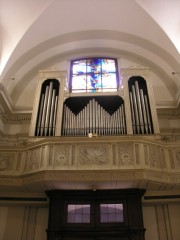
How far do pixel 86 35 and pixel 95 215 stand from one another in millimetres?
8171

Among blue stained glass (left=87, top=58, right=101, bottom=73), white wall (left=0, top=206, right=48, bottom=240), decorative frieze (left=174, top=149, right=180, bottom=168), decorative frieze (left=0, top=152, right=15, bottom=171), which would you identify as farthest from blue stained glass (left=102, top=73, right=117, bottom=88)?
white wall (left=0, top=206, right=48, bottom=240)

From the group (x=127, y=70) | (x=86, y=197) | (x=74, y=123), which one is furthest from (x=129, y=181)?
(x=127, y=70)

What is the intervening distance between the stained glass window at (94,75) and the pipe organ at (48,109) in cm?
159

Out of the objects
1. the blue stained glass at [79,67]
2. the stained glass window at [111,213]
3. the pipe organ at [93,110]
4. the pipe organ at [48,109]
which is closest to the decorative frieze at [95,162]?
the pipe organ at [93,110]

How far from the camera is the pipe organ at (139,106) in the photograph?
9094 millimetres

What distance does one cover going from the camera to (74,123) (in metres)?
9.39

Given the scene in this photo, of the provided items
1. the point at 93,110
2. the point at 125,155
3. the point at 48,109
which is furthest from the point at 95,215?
the point at 48,109

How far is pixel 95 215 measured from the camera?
8375 millimetres

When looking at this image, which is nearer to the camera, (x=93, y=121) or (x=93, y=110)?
(x=93, y=121)

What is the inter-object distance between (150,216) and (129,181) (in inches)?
87.8

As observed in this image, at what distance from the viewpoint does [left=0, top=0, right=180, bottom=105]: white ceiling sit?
1050 centimetres

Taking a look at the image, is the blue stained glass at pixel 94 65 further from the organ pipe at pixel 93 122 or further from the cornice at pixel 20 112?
the organ pipe at pixel 93 122

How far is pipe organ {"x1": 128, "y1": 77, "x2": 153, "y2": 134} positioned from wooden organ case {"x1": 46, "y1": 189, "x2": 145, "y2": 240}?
2122 millimetres

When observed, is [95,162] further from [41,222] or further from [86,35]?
[86,35]
